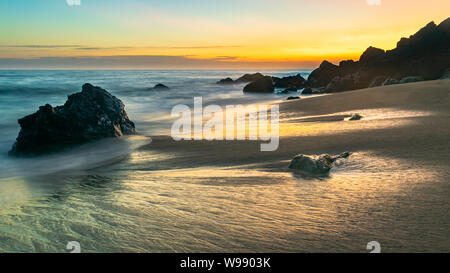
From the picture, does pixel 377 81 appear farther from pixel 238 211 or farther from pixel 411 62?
pixel 238 211

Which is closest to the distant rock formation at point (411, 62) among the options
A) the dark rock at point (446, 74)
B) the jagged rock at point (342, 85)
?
the jagged rock at point (342, 85)

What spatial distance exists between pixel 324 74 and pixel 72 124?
33.4 m

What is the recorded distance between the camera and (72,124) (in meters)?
7.80

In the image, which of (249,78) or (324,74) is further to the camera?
(249,78)

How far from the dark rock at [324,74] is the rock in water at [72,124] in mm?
30386

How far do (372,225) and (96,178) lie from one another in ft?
10.5

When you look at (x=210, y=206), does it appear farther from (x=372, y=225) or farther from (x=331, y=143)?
(x=331, y=143)

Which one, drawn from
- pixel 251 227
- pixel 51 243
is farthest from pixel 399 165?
pixel 51 243

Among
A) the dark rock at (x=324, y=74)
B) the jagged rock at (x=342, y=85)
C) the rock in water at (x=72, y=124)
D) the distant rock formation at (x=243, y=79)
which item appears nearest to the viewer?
the rock in water at (x=72, y=124)

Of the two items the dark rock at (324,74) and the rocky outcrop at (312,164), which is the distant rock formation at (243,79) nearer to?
the dark rock at (324,74)

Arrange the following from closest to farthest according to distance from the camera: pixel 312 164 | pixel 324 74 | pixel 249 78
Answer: pixel 312 164, pixel 324 74, pixel 249 78

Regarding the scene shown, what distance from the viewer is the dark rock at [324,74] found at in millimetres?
35638

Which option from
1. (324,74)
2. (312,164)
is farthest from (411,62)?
(312,164)

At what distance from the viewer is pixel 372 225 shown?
2.01 meters
